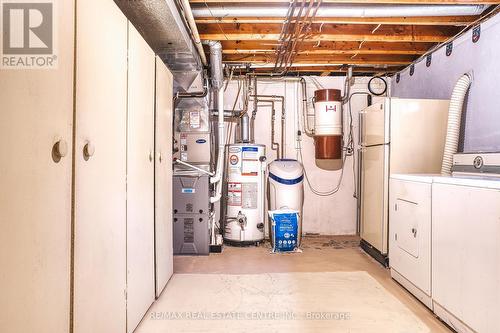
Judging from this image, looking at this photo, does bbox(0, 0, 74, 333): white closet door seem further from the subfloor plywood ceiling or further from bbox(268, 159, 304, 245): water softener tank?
bbox(268, 159, 304, 245): water softener tank

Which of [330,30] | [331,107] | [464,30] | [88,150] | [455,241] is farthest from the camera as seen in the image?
[331,107]

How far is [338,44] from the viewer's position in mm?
3848

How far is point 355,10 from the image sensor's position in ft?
9.30

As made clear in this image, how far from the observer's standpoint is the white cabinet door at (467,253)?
169cm

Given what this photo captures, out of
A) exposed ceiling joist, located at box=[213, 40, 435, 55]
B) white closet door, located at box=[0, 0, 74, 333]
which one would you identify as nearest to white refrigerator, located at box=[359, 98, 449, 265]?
exposed ceiling joist, located at box=[213, 40, 435, 55]

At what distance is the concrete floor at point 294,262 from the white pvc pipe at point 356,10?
94.1 inches

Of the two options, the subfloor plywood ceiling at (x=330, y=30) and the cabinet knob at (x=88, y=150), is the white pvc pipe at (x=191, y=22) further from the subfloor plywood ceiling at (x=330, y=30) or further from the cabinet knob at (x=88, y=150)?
the cabinet knob at (x=88, y=150)

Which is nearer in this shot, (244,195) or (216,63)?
(216,63)

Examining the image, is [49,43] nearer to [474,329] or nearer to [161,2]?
[161,2]

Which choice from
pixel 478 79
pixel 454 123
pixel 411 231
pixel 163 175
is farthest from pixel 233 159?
pixel 478 79

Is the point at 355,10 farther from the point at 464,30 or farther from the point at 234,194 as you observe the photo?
the point at 234,194

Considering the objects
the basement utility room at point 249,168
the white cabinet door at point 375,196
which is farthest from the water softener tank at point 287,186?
the white cabinet door at point 375,196

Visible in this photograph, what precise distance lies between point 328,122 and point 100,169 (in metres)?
3.41

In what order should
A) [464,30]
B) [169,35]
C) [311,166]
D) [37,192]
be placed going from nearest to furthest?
[37,192], [169,35], [464,30], [311,166]
